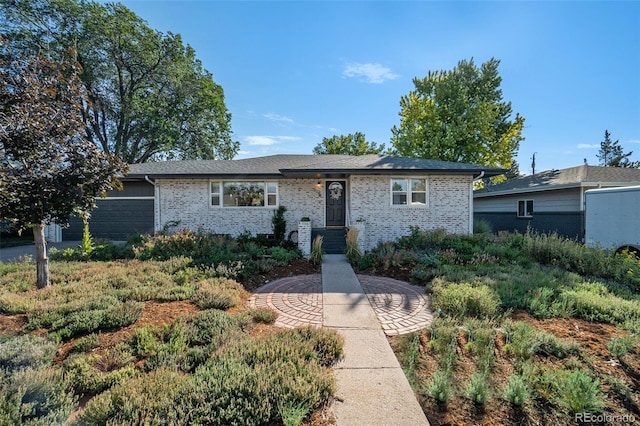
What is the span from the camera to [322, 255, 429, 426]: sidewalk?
7.20 feet

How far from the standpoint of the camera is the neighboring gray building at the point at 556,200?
10922 millimetres

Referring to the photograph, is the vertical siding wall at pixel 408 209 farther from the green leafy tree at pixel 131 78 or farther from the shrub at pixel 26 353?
the green leafy tree at pixel 131 78

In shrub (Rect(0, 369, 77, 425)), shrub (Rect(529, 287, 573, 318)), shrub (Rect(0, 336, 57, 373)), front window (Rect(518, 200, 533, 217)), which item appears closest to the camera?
shrub (Rect(0, 369, 77, 425))

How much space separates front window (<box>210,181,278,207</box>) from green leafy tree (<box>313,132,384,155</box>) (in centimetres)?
2592

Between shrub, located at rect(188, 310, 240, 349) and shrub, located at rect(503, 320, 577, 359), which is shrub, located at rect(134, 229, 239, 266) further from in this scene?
shrub, located at rect(503, 320, 577, 359)

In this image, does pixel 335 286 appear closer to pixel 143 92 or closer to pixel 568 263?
pixel 568 263

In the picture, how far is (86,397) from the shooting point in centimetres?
240

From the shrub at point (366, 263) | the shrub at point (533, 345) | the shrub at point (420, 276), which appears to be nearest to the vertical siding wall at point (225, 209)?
the shrub at point (366, 263)

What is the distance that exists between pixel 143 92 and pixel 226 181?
16.0m

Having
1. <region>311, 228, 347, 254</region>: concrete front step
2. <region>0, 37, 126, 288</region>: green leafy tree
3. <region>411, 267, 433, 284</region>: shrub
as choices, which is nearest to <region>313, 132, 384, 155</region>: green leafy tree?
<region>311, 228, 347, 254</region>: concrete front step

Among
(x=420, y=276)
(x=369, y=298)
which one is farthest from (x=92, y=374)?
(x=420, y=276)

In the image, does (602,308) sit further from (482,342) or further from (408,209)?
(408,209)

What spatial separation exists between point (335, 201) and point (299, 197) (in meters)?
1.56

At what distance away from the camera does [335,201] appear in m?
11.3
